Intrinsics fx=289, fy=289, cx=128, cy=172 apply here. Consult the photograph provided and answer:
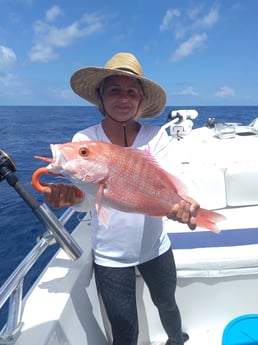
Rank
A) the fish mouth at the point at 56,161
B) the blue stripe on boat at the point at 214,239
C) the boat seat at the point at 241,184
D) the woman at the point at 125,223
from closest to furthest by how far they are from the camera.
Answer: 1. the fish mouth at the point at 56,161
2. the woman at the point at 125,223
3. the blue stripe on boat at the point at 214,239
4. the boat seat at the point at 241,184

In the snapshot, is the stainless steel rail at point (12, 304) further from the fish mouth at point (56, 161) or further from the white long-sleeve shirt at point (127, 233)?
the fish mouth at point (56, 161)

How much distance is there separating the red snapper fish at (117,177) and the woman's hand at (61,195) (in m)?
0.05

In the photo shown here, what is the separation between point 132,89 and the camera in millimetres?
1611

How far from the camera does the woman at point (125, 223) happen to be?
1.59 metres

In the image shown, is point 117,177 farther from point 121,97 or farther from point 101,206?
point 121,97

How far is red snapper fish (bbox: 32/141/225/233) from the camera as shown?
1285 millimetres

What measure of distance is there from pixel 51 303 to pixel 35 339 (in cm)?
25

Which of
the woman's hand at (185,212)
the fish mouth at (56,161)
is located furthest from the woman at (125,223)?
the fish mouth at (56,161)

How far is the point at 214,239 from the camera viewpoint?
8.48 ft

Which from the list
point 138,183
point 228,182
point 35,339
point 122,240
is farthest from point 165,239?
point 228,182

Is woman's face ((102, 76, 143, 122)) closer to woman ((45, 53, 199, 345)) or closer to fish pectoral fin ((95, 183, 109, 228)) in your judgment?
woman ((45, 53, 199, 345))

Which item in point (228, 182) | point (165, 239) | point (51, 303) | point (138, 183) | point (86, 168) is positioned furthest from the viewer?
point (228, 182)

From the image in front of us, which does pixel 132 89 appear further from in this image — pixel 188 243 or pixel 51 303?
pixel 188 243

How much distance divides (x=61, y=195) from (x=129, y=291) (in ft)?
2.33
